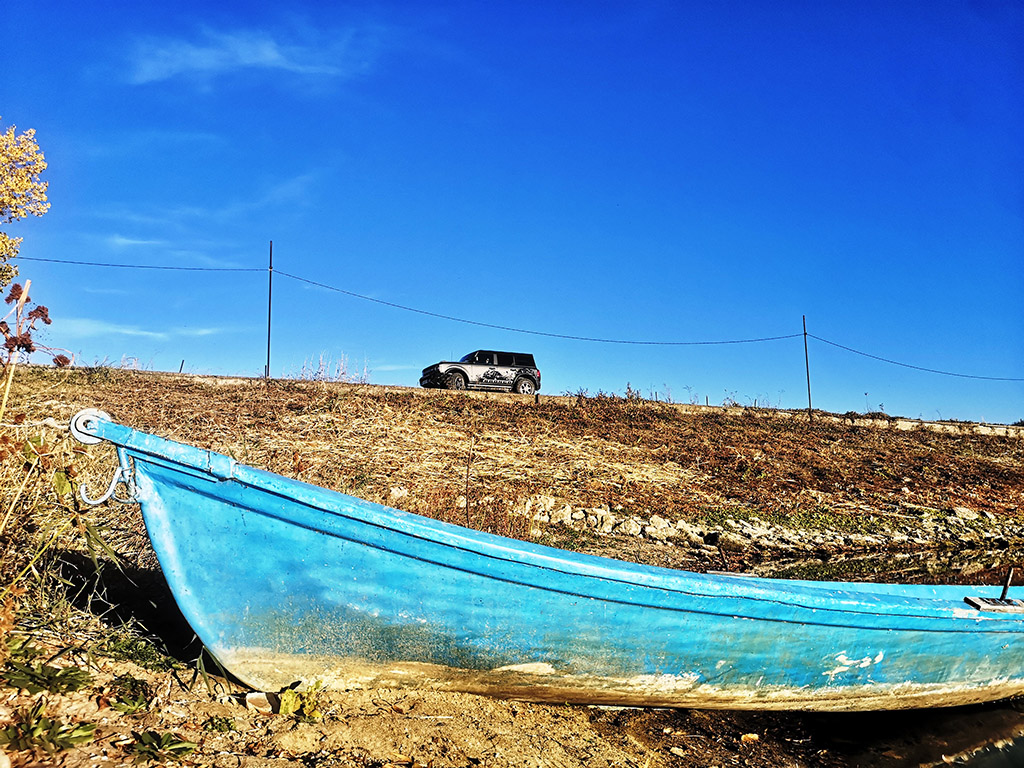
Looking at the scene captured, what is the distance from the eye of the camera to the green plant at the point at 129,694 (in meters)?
3.04

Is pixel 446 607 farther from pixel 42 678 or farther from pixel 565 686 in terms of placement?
pixel 42 678

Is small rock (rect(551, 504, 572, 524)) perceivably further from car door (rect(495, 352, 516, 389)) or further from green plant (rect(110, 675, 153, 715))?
car door (rect(495, 352, 516, 389))

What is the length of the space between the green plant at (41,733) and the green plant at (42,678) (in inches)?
6.8

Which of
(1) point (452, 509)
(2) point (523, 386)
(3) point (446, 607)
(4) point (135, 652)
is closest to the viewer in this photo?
(3) point (446, 607)

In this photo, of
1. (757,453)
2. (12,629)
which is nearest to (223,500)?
(12,629)

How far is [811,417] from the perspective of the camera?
1496cm

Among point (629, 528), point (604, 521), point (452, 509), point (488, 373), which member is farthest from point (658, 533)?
point (488, 373)

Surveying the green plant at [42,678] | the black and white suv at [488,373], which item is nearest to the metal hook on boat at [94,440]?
the green plant at [42,678]

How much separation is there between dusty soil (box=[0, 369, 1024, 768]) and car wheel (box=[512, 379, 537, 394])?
15.6ft

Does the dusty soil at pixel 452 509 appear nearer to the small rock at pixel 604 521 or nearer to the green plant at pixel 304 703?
the green plant at pixel 304 703

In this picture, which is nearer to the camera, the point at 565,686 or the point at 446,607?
the point at 446,607

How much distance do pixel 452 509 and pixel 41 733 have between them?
→ 4.62 m

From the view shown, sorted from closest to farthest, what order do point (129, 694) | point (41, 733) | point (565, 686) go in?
point (41, 733) < point (129, 694) < point (565, 686)

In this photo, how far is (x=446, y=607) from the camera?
3.36 metres
